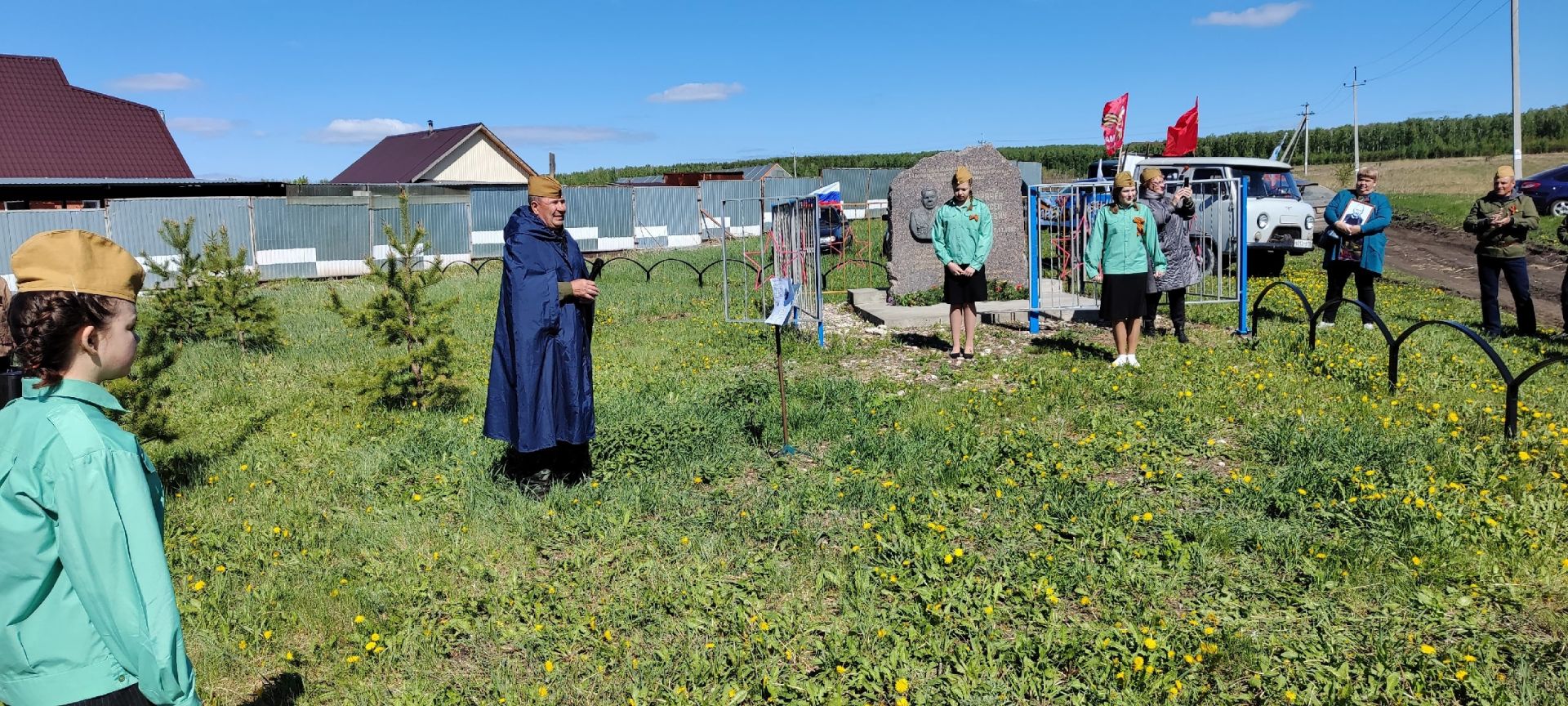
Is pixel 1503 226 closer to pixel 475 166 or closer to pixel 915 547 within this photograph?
pixel 915 547

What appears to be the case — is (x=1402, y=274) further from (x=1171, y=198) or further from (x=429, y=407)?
(x=429, y=407)

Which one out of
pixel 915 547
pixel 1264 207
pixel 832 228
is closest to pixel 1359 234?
pixel 915 547

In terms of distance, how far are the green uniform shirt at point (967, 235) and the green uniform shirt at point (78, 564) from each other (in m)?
7.34

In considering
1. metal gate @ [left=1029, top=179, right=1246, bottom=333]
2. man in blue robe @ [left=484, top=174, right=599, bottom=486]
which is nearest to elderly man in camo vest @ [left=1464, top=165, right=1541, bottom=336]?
metal gate @ [left=1029, top=179, right=1246, bottom=333]

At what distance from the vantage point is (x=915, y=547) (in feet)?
15.2

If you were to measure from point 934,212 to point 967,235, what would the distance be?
17.9 feet

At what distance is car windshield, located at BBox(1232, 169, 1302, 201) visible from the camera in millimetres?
16984

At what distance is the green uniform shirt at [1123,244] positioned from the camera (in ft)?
27.5

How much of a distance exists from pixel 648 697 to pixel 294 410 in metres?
5.74

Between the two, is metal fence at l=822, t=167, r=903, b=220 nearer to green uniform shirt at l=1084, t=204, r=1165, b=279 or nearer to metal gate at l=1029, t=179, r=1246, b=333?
metal gate at l=1029, t=179, r=1246, b=333

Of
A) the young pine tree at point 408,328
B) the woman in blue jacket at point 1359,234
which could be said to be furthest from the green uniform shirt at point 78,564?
the woman in blue jacket at point 1359,234

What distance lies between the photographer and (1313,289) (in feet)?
45.5

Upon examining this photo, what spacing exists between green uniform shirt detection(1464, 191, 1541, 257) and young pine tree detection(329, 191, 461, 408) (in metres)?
8.91

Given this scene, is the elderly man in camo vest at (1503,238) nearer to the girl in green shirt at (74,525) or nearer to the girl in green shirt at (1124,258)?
the girl in green shirt at (1124,258)
